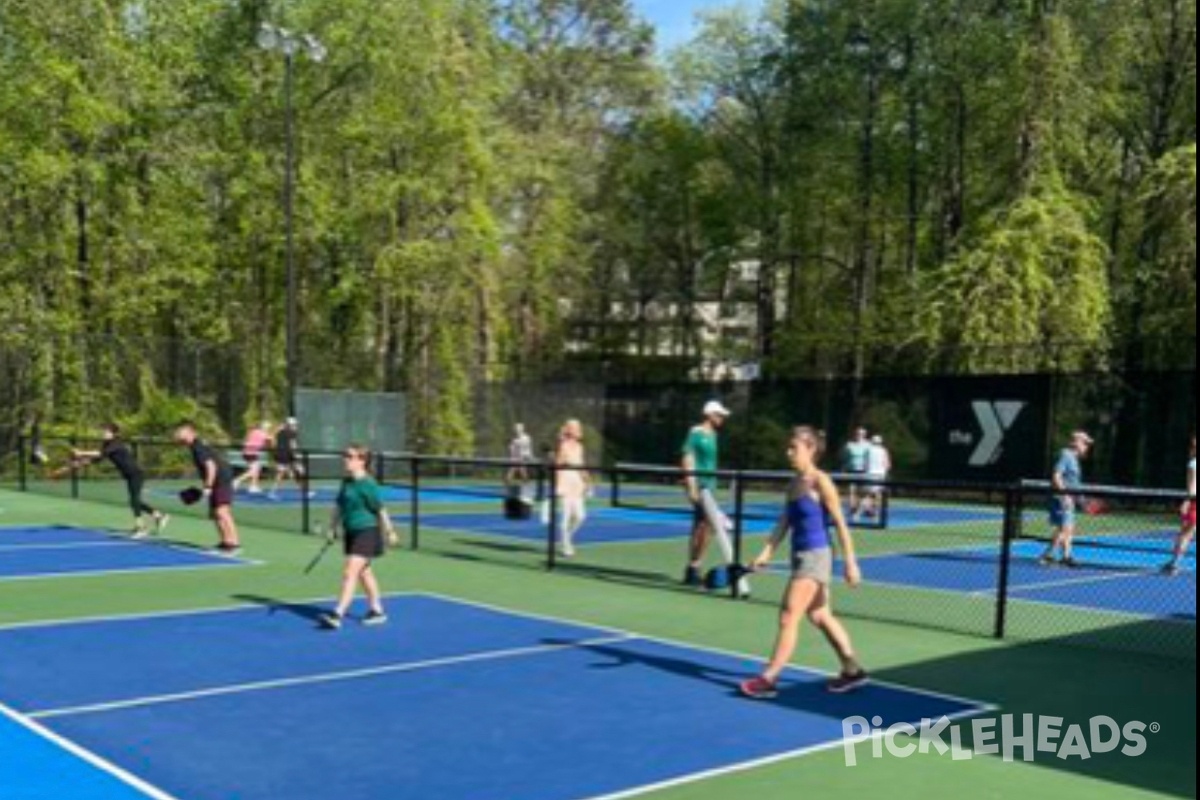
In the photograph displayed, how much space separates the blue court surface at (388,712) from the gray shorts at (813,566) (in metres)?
0.83

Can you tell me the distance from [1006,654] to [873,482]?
8.73 feet

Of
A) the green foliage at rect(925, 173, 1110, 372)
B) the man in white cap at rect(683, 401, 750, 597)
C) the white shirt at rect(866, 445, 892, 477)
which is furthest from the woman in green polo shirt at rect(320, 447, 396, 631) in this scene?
the green foliage at rect(925, 173, 1110, 372)

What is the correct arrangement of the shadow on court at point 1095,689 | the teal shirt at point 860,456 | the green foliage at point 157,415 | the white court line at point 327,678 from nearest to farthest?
the shadow on court at point 1095,689 < the white court line at point 327,678 < the teal shirt at point 860,456 < the green foliage at point 157,415

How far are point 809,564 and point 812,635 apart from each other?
9.14 feet

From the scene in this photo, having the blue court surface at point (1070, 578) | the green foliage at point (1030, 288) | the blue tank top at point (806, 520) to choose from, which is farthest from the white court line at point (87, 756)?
the green foliage at point (1030, 288)

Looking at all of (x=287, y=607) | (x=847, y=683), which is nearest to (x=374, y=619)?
(x=287, y=607)

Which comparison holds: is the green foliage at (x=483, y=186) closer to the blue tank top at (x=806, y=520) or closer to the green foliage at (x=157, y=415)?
the green foliage at (x=157, y=415)

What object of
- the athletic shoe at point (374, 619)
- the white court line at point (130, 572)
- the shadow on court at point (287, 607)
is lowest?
the white court line at point (130, 572)

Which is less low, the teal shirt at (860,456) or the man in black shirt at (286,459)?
the teal shirt at (860,456)

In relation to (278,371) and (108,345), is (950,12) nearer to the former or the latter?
(278,371)

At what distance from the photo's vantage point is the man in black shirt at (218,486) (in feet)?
54.6

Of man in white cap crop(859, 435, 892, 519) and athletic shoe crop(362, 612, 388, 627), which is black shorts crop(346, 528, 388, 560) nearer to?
athletic shoe crop(362, 612, 388, 627)

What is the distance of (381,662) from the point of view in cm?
980

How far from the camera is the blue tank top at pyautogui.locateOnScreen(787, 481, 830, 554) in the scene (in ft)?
28.3
